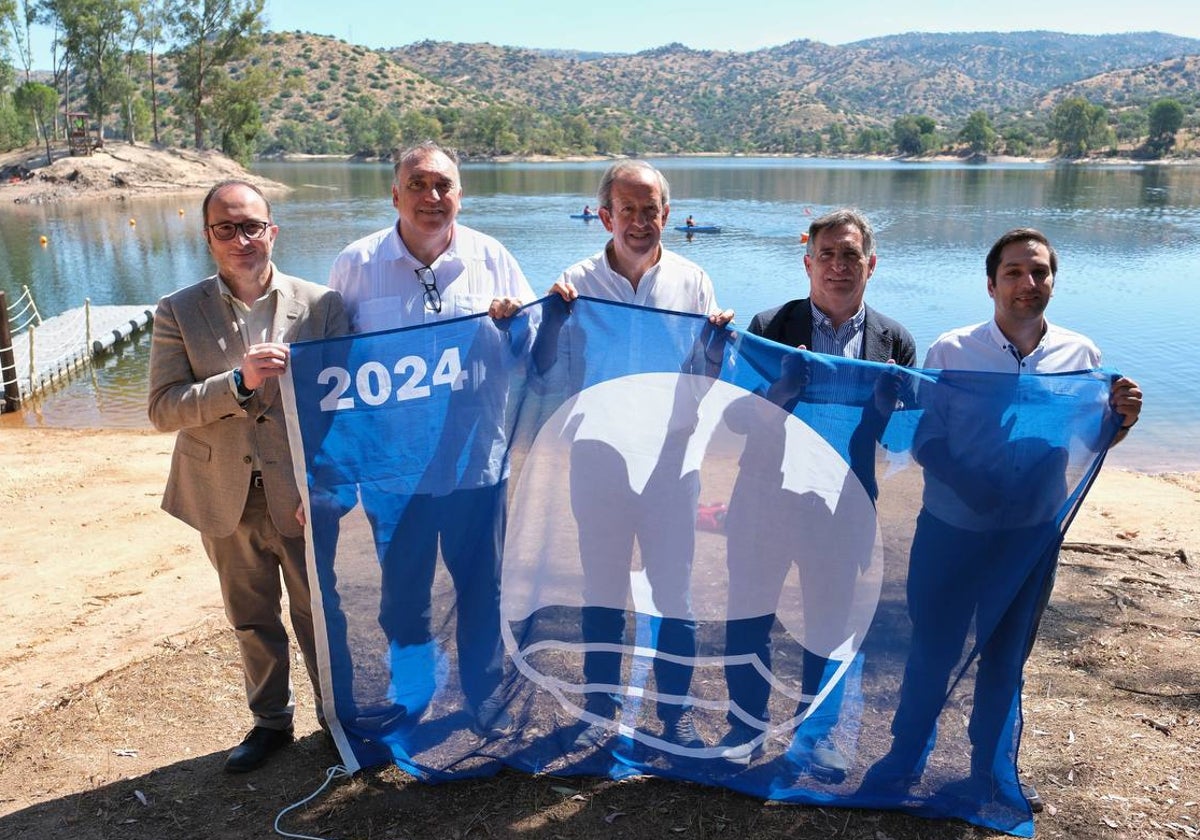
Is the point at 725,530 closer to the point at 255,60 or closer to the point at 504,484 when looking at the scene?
the point at 504,484

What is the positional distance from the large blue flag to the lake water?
994cm

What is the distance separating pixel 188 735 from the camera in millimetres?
4117

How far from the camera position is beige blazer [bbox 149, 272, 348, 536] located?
3.51 meters

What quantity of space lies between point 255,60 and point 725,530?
180m

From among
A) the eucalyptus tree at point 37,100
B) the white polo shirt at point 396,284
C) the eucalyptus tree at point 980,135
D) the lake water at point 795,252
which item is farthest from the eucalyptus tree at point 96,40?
the eucalyptus tree at point 980,135

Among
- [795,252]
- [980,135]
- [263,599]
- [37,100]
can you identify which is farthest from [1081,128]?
[263,599]

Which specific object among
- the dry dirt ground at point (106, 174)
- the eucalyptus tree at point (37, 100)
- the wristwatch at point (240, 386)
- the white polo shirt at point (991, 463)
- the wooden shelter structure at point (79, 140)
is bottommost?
the white polo shirt at point (991, 463)

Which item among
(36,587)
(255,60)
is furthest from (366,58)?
(36,587)

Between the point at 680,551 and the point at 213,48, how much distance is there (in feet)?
273

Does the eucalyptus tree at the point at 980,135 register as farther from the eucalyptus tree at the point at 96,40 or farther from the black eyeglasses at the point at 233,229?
the black eyeglasses at the point at 233,229

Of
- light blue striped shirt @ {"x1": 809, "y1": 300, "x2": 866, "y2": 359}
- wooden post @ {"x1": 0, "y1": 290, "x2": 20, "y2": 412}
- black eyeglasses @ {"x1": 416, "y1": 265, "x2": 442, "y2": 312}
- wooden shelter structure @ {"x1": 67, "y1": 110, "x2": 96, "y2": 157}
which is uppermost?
wooden shelter structure @ {"x1": 67, "y1": 110, "x2": 96, "y2": 157}

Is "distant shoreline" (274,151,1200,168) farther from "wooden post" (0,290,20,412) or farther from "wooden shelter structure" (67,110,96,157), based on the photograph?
"wooden post" (0,290,20,412)

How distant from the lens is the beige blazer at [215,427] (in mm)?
3514

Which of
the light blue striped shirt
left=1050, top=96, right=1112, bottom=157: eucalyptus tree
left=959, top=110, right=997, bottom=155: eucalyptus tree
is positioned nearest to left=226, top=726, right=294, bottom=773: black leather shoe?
the light blue striped shirt
